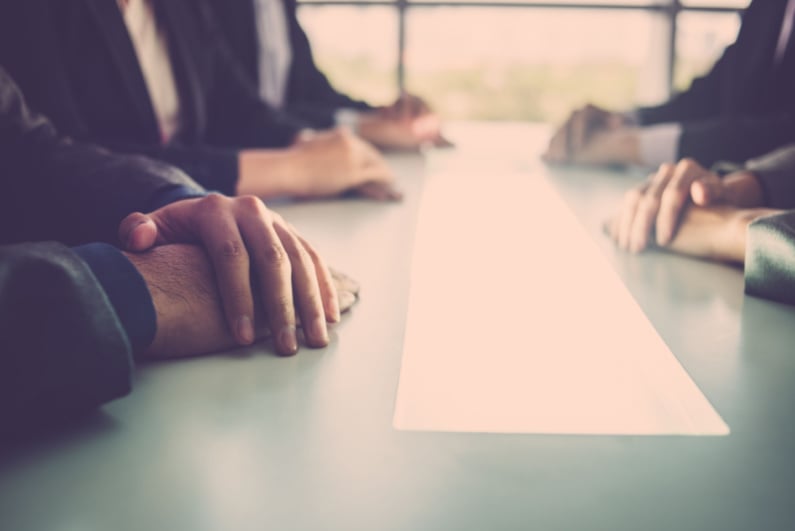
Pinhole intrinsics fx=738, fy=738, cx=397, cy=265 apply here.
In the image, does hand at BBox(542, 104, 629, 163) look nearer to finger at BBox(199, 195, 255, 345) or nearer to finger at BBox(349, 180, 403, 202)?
finger at BBox(349, 180, 403, 202)

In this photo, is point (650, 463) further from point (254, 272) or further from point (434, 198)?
point (434, 198)

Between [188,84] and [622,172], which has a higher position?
[188,84]

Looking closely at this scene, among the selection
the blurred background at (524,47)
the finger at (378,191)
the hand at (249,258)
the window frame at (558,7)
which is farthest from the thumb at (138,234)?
the window frame at (558,7)

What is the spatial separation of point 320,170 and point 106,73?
477 mm

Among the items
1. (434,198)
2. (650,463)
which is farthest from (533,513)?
(434,198)

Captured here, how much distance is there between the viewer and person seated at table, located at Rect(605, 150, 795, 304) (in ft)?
3.65

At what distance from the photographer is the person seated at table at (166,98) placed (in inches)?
46.4

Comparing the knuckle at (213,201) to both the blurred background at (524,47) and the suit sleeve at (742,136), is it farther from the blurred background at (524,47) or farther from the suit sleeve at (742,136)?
the blurred background at (524,47)

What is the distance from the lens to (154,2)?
1.59 meters

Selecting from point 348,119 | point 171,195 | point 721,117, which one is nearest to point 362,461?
point 171,195

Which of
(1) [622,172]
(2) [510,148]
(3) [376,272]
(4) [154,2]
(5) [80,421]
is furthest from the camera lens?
(2) [510,148]

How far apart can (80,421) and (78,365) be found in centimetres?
8

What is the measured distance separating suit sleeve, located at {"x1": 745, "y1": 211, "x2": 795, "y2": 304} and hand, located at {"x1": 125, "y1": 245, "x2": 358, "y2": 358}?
2.16ft

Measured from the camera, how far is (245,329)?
76cm
